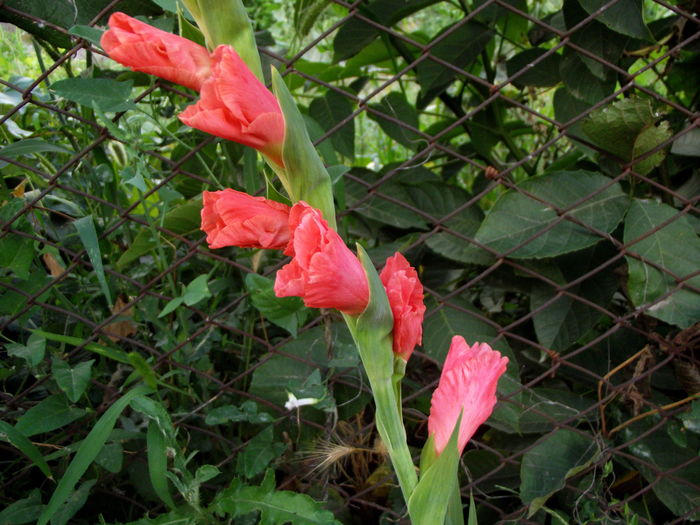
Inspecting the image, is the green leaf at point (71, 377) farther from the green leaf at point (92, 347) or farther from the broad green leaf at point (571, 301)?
the broad green leaf at point (571, 301)

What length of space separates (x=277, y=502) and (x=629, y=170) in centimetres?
72

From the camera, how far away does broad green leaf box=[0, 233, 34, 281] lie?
3.29 ft

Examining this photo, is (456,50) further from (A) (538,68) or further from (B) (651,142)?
(B) (651,142)

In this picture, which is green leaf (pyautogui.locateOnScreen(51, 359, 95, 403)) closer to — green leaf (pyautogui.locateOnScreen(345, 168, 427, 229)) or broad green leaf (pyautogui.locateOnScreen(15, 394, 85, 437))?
broad green leaf (pyautogui.locateOnScreen(15, 394, 85, 437))

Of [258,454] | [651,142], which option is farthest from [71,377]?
[651,142]

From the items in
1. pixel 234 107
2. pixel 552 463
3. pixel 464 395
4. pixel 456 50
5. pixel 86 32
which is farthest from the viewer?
pixel 456 50

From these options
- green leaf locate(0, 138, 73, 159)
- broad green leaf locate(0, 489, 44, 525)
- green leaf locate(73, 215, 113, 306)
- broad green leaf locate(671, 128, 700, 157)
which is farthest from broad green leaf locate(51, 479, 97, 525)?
broad green leaf locate(671, 128, 700, 157)

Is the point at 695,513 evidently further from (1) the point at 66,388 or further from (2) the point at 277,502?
(1) the point at 66,388

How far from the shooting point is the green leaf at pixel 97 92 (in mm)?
899

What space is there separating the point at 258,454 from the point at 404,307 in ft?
1.82

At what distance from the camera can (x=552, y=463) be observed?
118 cm

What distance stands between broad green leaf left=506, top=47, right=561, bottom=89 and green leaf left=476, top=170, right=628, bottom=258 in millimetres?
225

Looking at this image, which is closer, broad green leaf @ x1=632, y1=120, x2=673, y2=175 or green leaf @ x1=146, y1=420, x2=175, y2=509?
green leaf @ x1=146, y1=420, x2=175, y2=509

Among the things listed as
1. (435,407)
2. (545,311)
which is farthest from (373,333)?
(545,311)
